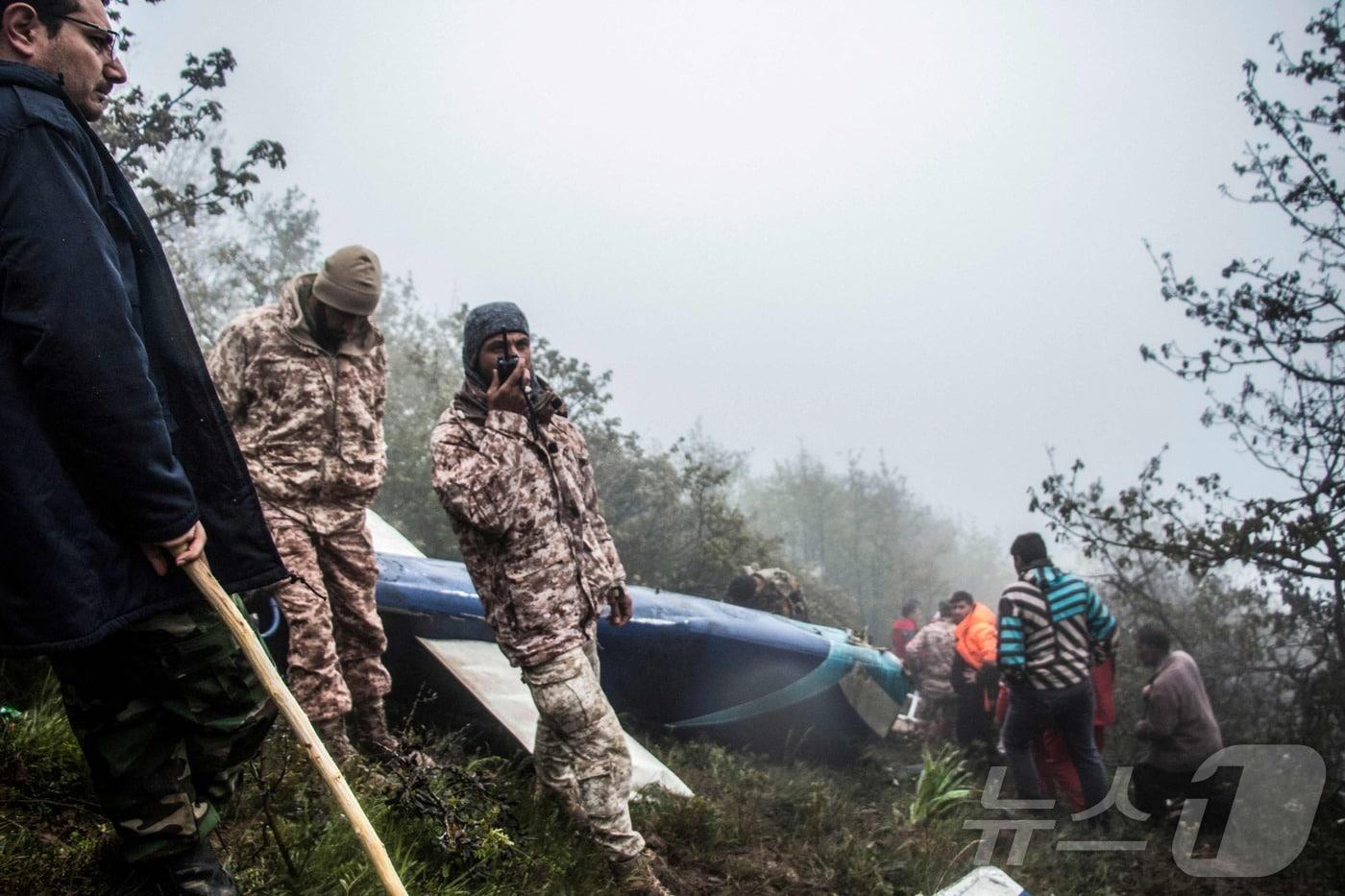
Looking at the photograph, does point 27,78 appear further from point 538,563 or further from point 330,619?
point 330,619

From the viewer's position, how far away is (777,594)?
10.6 metres

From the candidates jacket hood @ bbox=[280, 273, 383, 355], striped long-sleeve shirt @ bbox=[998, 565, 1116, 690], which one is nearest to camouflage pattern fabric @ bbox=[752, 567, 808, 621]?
striped long-sleeve shirt @ bbox=[998, 565, 1116, 690]

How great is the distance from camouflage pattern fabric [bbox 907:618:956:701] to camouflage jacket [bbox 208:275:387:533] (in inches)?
321

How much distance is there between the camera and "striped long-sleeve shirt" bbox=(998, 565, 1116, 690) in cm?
613

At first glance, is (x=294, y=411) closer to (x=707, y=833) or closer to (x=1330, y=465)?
(x=707, y=833)

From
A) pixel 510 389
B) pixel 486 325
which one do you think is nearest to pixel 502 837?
pixel 510 389

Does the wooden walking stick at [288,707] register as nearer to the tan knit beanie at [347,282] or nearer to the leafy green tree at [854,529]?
the tan knit beanie at [347,282]

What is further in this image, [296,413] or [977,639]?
[977,639]

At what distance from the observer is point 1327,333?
6754 mm

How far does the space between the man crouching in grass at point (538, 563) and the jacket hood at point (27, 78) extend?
5.81 feet

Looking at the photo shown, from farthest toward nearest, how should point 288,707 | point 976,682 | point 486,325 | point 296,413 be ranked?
point 976,682
point 296,413
point 486,325
point 288,707

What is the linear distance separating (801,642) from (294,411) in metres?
4.69

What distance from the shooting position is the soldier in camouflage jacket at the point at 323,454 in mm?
3438

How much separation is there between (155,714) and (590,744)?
1.66 metres
